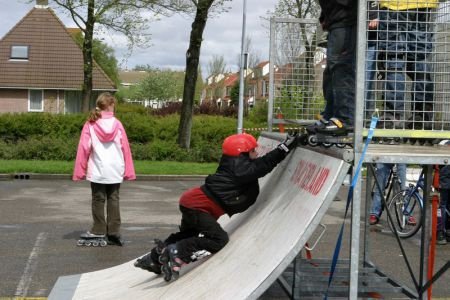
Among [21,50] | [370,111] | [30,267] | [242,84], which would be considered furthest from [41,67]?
[370,111]

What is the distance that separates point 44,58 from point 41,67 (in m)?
0.88

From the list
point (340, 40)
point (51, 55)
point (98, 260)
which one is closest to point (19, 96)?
point (51, 55)

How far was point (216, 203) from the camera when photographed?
5859 mm

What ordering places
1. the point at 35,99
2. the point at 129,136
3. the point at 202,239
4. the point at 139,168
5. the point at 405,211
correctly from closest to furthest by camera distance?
the point at 202,239
the point at 405,211
the point at 139,168
the point at 129,136
the point at 35,99

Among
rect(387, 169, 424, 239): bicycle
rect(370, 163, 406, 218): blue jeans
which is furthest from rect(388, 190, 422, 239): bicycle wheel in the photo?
rect(370, 163, 406, 218): blue jeans

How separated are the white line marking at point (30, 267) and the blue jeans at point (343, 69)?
11.4ft

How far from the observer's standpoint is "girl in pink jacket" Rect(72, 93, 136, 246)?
8805mm

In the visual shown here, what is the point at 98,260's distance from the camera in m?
8.23

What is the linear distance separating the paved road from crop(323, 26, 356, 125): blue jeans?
7.08 feet

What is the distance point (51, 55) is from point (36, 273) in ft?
133

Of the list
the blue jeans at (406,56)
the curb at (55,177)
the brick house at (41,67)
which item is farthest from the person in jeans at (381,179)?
the brick house at (41,67)

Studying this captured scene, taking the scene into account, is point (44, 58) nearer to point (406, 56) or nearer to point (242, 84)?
point (242, 84)

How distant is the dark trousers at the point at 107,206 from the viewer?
354 inches

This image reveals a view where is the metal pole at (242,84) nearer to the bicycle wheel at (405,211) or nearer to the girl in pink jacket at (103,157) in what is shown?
the bicycle wheel at (405,211)
